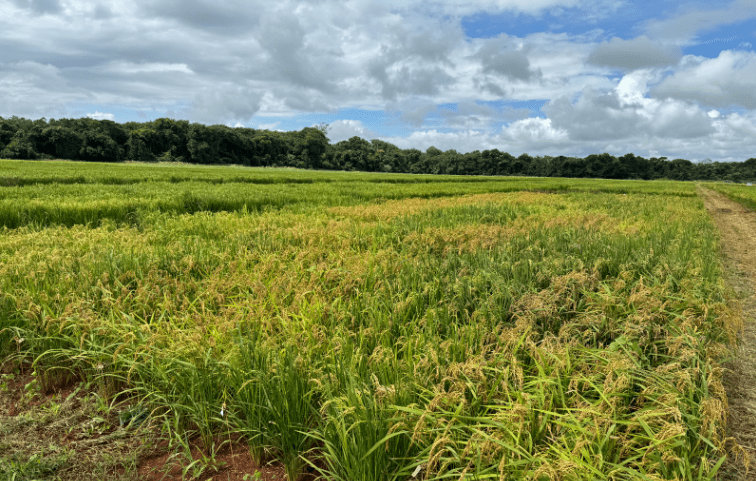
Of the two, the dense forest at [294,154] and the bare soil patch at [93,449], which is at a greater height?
the dense forest at [294,154]

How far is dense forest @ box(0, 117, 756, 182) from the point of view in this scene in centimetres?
9448

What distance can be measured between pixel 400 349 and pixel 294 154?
134 m

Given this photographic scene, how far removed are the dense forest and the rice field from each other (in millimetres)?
110436

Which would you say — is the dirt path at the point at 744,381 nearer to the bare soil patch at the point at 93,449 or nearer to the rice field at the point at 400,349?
the rice field at the point at 400,349

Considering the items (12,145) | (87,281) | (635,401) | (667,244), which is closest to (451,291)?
(635,401)

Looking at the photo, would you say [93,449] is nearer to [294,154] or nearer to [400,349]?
[400,349]

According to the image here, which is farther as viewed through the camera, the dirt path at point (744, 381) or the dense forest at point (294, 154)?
the dense forest at point (294, 154)

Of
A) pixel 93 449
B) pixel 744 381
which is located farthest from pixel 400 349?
pixel 744 381

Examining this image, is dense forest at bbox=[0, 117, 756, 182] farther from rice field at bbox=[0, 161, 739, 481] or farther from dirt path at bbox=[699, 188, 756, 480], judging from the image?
dirt path at bbox=[699, 188, 756, 480]

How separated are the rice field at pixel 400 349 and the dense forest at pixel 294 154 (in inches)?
4348

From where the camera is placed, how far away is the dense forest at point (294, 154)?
3720 inches

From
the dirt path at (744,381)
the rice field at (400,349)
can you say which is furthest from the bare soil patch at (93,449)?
the dirt path at (744,381)

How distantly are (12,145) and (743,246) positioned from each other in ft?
378

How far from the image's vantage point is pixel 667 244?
6.92 m
